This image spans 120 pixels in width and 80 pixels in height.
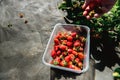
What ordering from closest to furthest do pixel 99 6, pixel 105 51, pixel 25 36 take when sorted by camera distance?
pixel 99 6 < pixel 105 51 < pixel 25 36

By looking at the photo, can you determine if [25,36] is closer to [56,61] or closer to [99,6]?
[56,61]

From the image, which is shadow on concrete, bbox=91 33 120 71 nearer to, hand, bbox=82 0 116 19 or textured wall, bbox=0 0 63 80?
hand, bbox=82 0 116 19

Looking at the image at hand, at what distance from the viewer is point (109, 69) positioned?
75.0 inches

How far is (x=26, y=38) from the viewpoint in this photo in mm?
2117

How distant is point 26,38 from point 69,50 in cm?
56

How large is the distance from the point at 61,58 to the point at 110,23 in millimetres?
656

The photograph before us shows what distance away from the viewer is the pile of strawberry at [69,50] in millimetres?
1734

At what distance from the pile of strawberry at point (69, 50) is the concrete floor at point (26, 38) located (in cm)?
20

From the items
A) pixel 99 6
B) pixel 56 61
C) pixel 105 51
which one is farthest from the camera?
pixel 105 51

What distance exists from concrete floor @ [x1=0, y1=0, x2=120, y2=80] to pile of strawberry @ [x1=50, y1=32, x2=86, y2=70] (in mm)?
203

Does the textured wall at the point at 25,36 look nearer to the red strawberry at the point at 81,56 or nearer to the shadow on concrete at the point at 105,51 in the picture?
the red strawberry at the point at 81,56

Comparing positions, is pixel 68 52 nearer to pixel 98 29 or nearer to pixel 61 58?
pixel 61 58

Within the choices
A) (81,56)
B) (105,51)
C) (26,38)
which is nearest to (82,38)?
(81,56)

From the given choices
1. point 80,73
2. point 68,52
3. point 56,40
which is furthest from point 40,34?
point 80,73
